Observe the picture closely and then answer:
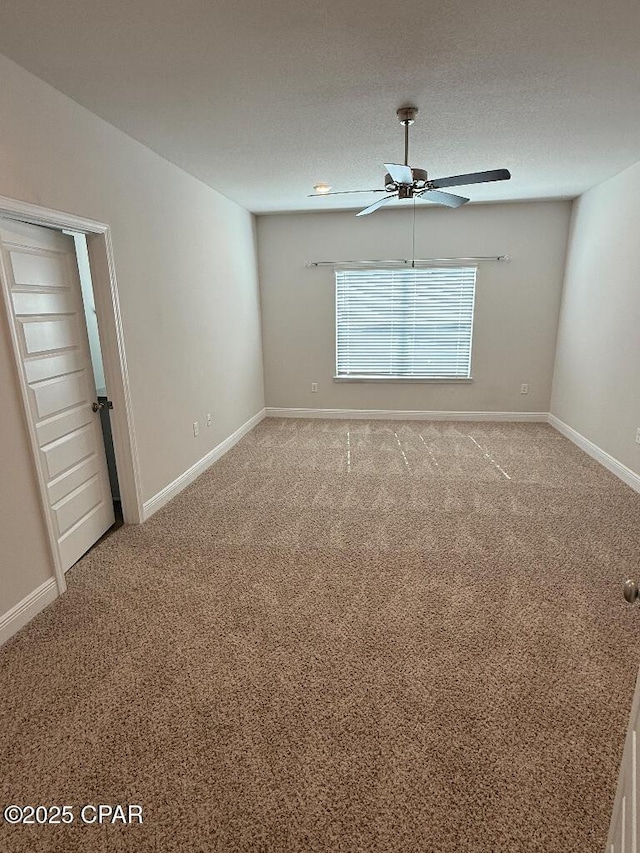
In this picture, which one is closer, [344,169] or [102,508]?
[102,508]

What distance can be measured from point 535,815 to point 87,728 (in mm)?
1550

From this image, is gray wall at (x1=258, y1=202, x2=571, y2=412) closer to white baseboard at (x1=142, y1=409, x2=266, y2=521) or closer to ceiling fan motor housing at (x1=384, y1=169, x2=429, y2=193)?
white baseboard at (x1=142, y1=409, x2=266, y2=521)

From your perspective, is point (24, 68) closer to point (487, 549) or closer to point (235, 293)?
point (235, 293)

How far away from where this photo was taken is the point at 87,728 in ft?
5.44

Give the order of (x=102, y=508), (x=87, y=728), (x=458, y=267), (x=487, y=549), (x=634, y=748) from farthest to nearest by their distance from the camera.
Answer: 1. (x=458, y=267)
2. (x=102, y=508)
3. (x=487, y=549)
4. (x=87, y=728)
5. (x=634, y=748)

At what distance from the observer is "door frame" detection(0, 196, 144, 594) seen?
2.14 metres

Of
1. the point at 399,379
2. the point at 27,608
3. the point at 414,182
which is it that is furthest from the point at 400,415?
the point at 27,608

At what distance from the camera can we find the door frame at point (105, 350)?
2136mm

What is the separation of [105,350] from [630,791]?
10.3 feet

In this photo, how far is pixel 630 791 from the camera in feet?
2.82

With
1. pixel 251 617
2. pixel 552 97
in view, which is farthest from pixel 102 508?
pixel 552 97

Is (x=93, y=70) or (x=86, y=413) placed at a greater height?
(x=93, y=70)

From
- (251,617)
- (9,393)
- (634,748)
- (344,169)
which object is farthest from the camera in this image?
(344,169)

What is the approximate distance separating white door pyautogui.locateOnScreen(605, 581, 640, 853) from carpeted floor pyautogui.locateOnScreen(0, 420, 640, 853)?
508 mm
